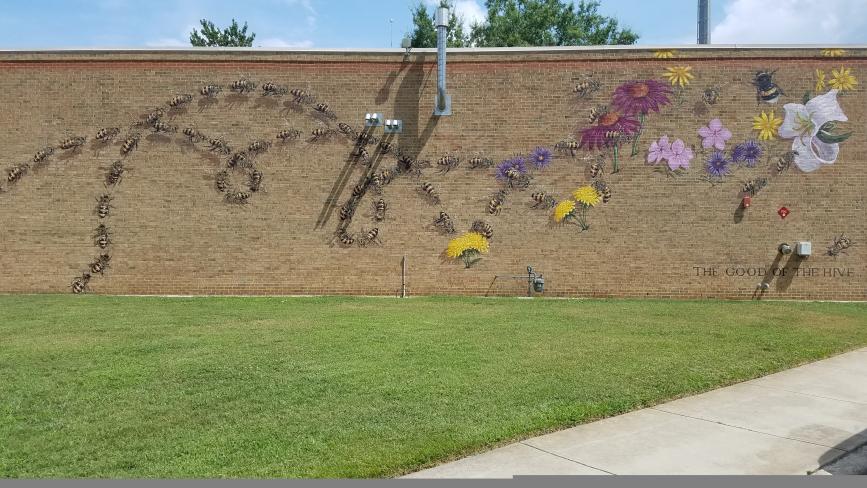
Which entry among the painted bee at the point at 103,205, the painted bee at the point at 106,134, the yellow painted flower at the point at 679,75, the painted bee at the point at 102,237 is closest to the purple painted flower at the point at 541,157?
the yellow painted flower at the point at 679,75

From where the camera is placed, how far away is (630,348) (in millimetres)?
8922

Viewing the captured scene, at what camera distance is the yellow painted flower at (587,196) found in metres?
15.5

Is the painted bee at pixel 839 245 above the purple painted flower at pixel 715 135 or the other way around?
the other way around

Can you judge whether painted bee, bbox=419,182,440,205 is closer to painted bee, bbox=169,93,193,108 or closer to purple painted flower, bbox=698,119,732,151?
painted bee, bbox=169,93,193,108

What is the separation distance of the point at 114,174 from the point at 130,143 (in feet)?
2.88

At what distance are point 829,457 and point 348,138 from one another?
41.9 ft

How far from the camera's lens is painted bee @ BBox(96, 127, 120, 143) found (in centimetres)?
1582

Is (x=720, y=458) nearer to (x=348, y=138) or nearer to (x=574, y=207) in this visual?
(x=574, y=207)

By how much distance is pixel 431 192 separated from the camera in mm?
15664

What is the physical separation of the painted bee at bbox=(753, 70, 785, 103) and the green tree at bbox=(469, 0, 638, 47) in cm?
2483

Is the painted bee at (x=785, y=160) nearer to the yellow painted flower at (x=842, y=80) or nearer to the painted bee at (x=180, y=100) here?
the yellow painted flower at (x=842, y=80)

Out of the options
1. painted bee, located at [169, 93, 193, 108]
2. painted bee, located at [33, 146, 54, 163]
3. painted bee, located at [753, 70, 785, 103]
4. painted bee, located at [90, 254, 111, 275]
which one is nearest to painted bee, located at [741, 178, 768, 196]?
painted bee, located at [753, 70, 785, 103]

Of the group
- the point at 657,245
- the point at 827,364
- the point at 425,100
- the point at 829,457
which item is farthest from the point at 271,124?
the point at 829,457

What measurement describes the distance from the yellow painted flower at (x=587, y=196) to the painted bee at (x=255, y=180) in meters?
7.80
